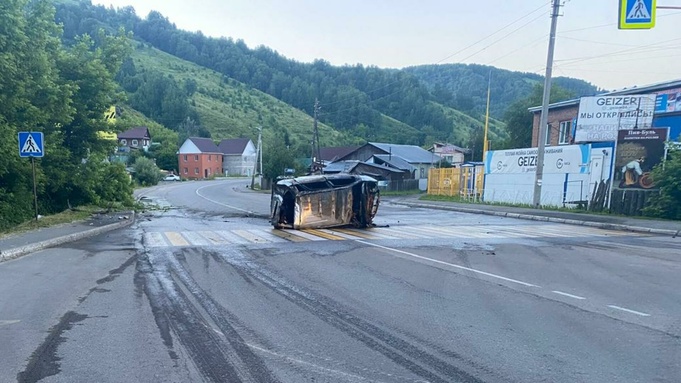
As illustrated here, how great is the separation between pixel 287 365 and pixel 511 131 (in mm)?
61458

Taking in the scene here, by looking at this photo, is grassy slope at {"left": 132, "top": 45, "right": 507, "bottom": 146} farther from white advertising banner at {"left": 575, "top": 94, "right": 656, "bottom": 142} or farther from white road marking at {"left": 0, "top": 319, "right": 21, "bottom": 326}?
white road marking at {"left": 0, "top": 319, "right": 21, "bottom": 326}

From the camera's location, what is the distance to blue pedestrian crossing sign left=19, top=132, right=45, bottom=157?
13.6 metres

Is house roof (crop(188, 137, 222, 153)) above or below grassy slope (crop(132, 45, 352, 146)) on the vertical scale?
below

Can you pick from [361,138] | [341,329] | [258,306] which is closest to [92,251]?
[258,306]

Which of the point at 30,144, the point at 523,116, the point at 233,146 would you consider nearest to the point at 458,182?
the point at 523,116

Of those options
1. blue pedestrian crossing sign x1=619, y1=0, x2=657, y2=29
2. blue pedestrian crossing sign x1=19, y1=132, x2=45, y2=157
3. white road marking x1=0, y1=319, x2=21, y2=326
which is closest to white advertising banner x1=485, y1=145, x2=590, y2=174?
blue pedestrian crossing sign x1=619, y1=0, x2=657, y2=29

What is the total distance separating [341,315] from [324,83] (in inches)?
5351

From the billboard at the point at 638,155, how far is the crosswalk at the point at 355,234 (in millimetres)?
6467

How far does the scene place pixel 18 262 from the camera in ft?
31.9

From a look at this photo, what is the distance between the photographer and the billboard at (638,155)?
824 inches

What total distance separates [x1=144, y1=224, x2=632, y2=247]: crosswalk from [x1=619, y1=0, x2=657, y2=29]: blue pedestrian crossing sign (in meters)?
6.23

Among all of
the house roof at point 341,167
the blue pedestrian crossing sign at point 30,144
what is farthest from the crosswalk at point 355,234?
the house roof at point 341,167

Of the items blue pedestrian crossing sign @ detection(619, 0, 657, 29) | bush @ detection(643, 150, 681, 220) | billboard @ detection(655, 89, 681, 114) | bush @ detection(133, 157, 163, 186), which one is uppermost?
billboard @ detection(655, 89, 681, 114)

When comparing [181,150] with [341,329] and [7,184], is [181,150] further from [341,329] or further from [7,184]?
[341,329]
